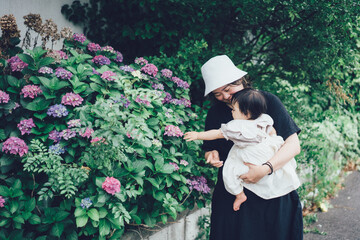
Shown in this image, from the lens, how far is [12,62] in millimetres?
2451

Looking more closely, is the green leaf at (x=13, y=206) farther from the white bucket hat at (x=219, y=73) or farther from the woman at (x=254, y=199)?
the white bucket hat at (x=219, y=73)

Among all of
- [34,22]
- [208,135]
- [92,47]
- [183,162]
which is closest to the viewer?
[208,135]

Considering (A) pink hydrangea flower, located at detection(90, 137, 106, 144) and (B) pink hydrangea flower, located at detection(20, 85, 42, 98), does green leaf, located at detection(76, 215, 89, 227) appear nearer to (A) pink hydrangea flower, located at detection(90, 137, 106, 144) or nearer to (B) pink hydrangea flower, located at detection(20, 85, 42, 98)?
(A) pink hydrangea flower, located at detection(90, 137, 106, 144)

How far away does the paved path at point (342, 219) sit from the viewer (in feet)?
12.6

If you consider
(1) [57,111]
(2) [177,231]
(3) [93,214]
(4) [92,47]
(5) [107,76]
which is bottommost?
(2) [177,231]

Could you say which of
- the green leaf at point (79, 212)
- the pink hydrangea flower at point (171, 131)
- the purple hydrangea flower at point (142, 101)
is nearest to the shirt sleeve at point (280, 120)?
the pink hydrangea flower at point (171, 131)

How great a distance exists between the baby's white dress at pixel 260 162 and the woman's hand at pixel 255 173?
47mm

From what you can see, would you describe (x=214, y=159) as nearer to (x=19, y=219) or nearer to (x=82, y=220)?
(x=82, y=220)

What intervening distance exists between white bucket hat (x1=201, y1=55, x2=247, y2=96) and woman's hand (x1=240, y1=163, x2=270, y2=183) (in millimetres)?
595

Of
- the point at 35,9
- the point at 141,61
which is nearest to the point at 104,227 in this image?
the point at 141,61

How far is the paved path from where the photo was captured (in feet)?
12.6

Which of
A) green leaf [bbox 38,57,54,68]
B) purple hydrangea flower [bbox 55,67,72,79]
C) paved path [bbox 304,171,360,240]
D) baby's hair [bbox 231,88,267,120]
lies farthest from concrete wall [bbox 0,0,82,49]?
paved path [bbox 304,171,360,240]

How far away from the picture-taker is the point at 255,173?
2072 millimetres

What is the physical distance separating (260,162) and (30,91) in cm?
159
